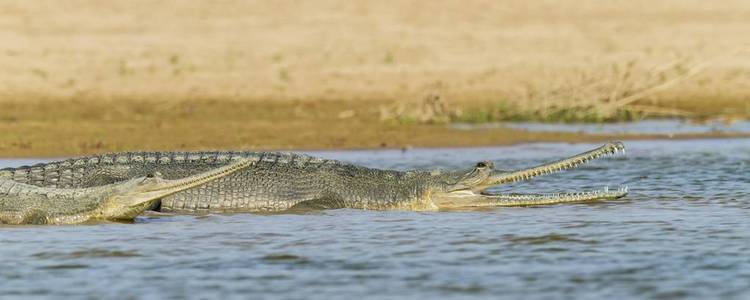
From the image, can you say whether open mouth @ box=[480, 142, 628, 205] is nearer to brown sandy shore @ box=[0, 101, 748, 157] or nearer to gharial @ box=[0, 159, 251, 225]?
gharial @ box=[0, 159, 251, 225]

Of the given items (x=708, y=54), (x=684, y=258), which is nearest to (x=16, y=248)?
(x=684, y=258)

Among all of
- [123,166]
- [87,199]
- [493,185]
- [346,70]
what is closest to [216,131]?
[346,70]

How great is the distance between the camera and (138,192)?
9.04 metres

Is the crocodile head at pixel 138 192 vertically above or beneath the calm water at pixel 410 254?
above

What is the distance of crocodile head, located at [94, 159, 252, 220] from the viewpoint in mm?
8977

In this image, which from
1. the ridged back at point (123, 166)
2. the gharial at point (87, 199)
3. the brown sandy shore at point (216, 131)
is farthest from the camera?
the brown sandy shore at point (216, 131)

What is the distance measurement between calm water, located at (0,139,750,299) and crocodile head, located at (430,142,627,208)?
0.35 feet

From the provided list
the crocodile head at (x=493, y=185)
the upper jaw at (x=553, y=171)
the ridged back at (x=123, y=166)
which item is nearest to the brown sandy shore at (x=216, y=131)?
the ridged back at (x=123, y=166)

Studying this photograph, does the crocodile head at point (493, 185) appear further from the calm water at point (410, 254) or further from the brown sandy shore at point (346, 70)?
the brown sandy shore at point (346, 70)

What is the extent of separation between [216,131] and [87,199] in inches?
266

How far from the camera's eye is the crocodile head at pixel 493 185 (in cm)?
958

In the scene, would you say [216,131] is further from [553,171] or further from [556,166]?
[556,166]

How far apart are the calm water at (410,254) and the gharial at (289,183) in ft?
0.69

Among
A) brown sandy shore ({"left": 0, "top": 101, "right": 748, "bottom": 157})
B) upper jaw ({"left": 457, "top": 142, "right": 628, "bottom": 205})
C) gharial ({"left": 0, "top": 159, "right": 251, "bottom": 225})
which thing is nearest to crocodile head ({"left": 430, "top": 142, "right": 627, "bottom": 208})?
upper jaw ({"left": 457, "top": 142, "right": 628, "bottom": 205})
